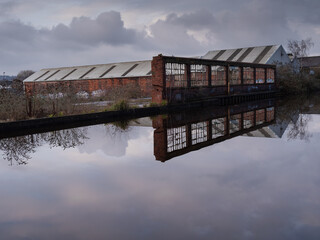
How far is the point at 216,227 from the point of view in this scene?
4.22 metres

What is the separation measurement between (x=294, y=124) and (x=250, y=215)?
11.3 metres

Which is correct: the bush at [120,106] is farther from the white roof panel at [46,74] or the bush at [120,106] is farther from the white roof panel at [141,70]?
the white roof panel at [46,74]

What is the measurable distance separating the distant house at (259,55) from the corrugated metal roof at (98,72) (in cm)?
1279

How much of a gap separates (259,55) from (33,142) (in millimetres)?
39438

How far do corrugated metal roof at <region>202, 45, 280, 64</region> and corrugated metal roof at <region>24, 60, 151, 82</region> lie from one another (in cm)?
1269

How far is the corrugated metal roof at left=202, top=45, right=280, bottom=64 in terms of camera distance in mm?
44656

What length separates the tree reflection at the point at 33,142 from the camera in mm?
8820

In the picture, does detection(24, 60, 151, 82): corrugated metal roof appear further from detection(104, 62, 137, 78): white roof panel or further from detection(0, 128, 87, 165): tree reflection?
detection(0, 128, 87, 165): tree reflection

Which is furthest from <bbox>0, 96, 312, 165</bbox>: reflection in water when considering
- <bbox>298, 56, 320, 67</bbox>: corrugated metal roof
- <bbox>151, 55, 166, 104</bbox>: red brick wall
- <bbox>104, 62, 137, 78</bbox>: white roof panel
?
<bbox>298, 56, 320, 67</bbox>: corrugated metal roof

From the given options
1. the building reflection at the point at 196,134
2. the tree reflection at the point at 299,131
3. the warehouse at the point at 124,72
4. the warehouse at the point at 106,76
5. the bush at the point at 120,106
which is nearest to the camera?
the building reflection at the point at 196,134

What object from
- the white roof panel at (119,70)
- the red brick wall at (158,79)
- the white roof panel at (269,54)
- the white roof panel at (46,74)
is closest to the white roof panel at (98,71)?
the white roof panel at (119,70)

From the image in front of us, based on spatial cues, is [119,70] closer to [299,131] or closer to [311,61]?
[299,131]

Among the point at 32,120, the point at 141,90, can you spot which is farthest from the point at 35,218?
the point at 141,90

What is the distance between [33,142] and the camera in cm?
1067
